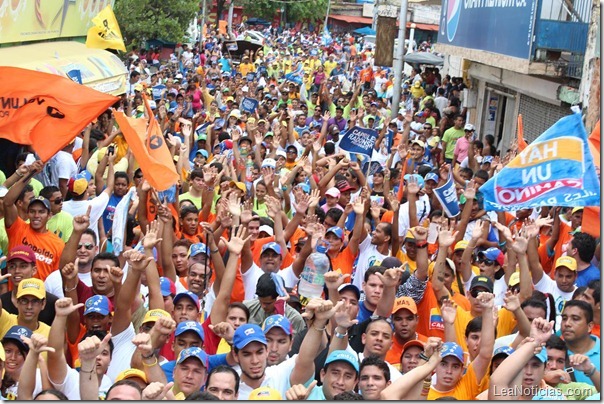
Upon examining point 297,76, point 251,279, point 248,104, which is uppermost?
point 251,279

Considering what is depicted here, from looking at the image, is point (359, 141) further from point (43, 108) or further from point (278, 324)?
point (278, 324)

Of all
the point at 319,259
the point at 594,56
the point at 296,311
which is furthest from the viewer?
the point at 594,56

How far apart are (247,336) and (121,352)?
1033 mm

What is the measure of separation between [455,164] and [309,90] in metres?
10.7

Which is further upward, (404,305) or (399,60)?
(404,305)

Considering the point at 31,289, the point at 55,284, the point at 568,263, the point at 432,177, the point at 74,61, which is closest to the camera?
the point at 31,289

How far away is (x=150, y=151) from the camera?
8.86m

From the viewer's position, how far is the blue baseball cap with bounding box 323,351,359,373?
5332mm

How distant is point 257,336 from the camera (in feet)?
18.5

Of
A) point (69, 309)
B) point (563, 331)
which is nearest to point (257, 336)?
point (69, 309)

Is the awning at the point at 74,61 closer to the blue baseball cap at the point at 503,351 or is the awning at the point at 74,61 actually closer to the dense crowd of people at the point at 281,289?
the dense crowd of people at the point at 281,289

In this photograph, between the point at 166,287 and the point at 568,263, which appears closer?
the point at 166,287

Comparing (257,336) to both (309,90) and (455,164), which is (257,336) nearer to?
(455,164)

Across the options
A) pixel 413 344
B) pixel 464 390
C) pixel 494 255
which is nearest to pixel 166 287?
pixel 413 344
